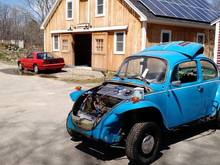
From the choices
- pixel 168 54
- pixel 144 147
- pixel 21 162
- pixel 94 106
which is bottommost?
pixel 21 162

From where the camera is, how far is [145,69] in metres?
5.93

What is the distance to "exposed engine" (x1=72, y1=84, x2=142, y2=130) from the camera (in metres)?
5.16

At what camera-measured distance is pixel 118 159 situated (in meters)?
5.29

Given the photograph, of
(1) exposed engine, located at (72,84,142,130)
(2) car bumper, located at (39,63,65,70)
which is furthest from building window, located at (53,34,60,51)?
(1) exposed engine, located at (72,84,142,130)

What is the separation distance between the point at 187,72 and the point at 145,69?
981mm

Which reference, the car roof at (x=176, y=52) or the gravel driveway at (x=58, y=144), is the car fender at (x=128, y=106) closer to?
the gravel driveway at (x=58, y=144)

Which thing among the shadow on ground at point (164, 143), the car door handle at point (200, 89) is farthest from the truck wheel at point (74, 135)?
the car door handle at point (200, 89)

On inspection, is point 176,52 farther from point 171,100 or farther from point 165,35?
point 165,35

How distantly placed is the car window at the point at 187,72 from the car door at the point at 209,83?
0.21m

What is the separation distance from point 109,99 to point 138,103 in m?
0.75

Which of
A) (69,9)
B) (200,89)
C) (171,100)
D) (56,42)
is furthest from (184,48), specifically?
(56,42)

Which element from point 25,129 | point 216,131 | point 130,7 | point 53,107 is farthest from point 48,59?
point 216,131

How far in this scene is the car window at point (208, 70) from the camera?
635 cm

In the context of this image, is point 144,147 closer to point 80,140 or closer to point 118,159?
point 118,159
